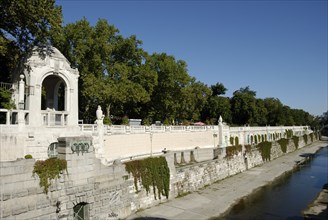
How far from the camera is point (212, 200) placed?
80.6 ft

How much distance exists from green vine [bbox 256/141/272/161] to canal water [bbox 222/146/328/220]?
6429mm

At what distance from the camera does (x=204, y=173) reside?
29172 millimetres

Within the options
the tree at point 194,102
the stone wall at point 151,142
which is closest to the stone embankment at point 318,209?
the stone wall at point 151,142

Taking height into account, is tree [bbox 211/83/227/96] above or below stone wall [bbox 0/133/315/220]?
above

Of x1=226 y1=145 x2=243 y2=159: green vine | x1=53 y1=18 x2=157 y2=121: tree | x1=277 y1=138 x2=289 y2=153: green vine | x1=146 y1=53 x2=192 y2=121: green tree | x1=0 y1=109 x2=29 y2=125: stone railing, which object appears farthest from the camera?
x1=277 y1=138 x2=289 y2=153: green vine

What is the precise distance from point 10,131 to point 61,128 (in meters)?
3.66

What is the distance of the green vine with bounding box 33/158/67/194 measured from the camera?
14289 millimetres

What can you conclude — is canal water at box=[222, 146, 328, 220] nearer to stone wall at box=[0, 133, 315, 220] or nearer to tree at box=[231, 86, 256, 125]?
stone wall at box=[0, 133, 315, 220]

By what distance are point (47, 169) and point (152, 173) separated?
9070 mm

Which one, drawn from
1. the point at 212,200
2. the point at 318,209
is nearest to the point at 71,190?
the point at 212,200

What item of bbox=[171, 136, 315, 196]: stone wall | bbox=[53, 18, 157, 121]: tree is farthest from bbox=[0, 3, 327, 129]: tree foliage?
bbox=[171, 136, 315, 196]: stone wall

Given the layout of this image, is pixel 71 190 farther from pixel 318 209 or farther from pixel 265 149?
pixel 265 149

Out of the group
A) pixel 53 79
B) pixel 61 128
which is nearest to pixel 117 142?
pixel 61 128

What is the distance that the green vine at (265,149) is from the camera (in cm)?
4642
